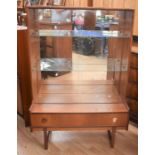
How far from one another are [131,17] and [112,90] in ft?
2.17

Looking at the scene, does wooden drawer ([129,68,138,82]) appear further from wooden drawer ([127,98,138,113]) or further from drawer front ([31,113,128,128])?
drawer front ([31,113,128,128])

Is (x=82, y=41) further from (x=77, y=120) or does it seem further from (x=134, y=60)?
(x=77, y=120)

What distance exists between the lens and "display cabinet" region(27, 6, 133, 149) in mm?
1689

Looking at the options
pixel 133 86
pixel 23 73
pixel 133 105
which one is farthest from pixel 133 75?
pixel 23 73

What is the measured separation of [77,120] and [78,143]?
0.48 m

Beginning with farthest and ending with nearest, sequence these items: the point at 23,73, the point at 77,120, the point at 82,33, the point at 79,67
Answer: the point at 23,73, the point at 79,67, the point at 82,33, the point at 77,120

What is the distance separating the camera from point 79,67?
2.06 meters

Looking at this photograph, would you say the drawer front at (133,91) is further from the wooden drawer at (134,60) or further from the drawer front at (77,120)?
the drawer front at (77,120)

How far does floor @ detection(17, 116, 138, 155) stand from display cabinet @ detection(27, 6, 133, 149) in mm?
89
